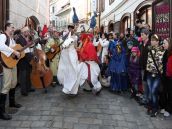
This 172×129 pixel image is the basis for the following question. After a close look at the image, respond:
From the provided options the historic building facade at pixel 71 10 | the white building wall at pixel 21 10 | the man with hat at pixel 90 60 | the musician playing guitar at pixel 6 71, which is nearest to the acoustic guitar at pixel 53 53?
the man with hat at pixel 90 60

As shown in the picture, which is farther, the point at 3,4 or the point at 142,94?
the point at 3,4

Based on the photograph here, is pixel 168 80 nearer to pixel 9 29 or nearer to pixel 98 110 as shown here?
pixel 98 110

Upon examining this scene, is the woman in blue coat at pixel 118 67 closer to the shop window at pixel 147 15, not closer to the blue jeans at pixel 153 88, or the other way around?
the blue jeans at pixel 153 88

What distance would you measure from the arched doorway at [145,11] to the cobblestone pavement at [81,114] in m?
4.24

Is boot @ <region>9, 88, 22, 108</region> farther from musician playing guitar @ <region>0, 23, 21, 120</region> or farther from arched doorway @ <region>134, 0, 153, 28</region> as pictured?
arched doorway @ <region>134, 0, 153, 28</region>

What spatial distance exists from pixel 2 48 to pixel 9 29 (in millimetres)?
481

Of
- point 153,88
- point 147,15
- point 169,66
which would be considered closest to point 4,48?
point 153,88

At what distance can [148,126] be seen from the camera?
6133 millimetres

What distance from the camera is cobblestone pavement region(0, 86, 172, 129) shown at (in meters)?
6.12

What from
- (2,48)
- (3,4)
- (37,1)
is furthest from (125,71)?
(37,1)

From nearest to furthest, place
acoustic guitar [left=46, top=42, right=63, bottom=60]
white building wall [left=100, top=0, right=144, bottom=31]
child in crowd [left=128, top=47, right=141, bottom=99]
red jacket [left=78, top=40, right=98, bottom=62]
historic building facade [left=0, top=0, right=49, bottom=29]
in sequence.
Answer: child in crowd [left=128, top=47, right=141, bottom=99] < red jacket [left=78, top=40, right=98, bottom=62] < acoustic guitar [left=46, top=42, right=63, bottom=60] < historic building facade [left=0, top=0, right=49, bottom=29] < white building wall [left=100, top=0, right=144, bottom=31]

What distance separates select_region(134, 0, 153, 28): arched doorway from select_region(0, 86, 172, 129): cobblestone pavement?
4.24 meters

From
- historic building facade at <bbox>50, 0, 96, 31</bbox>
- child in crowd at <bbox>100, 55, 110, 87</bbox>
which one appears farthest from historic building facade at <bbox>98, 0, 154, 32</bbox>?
historic building facade at <bbox>50, 0, 96, 31</bbox>

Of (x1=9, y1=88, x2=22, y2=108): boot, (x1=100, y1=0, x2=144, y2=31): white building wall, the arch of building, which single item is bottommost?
(x1=9, y1=88, x2=22, y2=108): boot
